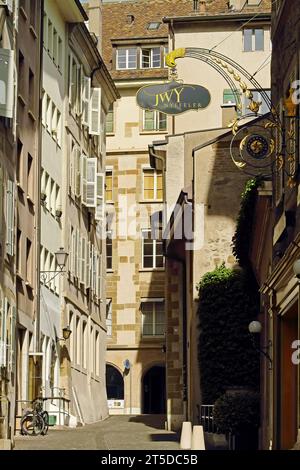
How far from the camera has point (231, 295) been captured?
3850cm

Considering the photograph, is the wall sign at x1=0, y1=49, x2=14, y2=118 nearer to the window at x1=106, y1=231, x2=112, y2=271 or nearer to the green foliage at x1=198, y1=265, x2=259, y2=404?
the green foliage at x1=198, y1=265, x2=259, y2=404

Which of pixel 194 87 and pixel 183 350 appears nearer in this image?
pixel 194 87

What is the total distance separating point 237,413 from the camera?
31.7 metres

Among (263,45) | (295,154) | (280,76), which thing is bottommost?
(295,154)

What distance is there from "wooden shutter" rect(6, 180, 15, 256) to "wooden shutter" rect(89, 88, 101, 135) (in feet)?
62.0

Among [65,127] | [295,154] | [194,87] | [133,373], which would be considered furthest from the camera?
[133,373]

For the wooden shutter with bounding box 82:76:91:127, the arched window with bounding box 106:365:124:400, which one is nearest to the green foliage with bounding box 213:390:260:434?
the wooden shutter with bounding box 82:76:91:127

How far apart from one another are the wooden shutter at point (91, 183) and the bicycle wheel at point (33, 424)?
730 inches

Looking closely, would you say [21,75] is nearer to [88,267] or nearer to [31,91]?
[31,91]

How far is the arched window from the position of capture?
71438mm

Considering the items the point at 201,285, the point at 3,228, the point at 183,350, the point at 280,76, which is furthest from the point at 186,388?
the point at 280,76

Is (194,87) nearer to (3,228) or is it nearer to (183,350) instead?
(3,228)

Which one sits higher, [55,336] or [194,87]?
[194,87]

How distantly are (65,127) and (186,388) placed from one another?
1043cm
